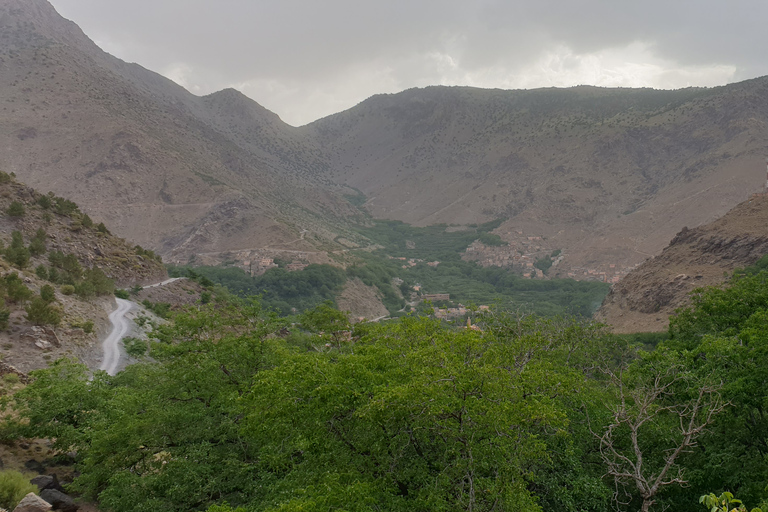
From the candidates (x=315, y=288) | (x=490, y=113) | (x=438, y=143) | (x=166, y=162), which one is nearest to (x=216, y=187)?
(x=166, y=162)

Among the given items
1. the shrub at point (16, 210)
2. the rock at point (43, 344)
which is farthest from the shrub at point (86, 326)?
the shrub at point (16, 210)

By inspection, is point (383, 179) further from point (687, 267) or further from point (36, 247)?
point (36, 247)

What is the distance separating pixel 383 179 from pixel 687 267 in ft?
481

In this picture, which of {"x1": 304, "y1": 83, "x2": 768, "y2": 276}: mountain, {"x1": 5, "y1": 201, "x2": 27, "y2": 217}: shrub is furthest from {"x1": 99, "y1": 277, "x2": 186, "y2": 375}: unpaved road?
{"x1": 304, "y1": 83, "x2": 768, "y2": 276}: mountain

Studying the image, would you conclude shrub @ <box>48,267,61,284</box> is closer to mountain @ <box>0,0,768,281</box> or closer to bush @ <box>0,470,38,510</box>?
bush @ <box>0,470,38,510</box>

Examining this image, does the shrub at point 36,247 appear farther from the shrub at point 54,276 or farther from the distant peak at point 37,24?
the distant peak at point 37,24

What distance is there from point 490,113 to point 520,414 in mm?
193055

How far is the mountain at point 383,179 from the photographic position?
85.5m

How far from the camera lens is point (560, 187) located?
125188 mm

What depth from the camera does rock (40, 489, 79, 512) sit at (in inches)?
486

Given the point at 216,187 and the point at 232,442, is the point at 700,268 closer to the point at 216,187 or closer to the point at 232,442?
the point at 232,442

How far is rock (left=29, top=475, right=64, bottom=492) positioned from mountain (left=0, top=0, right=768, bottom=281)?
65783 millimetres

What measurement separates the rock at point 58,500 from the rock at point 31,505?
7.39 feet

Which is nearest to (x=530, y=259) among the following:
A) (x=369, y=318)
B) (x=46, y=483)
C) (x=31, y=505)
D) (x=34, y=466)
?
(x=369, y=318)
